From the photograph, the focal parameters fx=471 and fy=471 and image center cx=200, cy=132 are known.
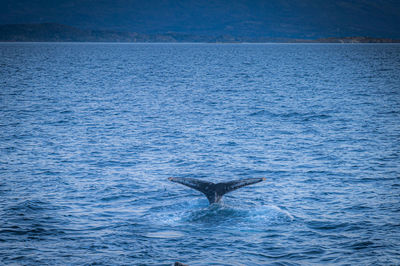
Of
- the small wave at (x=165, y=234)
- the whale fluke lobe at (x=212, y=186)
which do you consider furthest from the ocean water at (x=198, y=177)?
the whale fluke lobe at (x=212, y=186)

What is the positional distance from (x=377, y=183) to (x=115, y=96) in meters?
43.4

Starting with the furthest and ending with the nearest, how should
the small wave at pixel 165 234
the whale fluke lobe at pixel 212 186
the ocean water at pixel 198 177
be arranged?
the whale fluke lobe at pixel 212 186
the small wave at pixel 165 234
the ocean water at pixel 198 177

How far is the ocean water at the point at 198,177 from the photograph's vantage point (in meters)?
15.9

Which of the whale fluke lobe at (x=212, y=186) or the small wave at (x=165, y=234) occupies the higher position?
the whale fluke lobe at (x=212, y=186)

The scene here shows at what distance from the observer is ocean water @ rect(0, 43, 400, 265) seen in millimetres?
15914

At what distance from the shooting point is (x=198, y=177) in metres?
24.8

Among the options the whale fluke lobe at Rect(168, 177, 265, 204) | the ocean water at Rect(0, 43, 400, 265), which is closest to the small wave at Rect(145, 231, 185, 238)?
the ocean water at Rect(0, 43, 400, 265)

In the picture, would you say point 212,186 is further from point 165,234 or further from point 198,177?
point 198,177

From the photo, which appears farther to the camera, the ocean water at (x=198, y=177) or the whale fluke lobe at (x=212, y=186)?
the whale fluke lobe at (x=212, y=186)

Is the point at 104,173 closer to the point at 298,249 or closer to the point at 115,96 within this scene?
the point at 298,249

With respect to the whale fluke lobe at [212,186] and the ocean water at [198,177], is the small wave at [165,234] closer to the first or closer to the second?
the ocean water at [198,177]

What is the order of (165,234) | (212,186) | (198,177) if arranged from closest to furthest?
(165,234), (212,186), (198,177)

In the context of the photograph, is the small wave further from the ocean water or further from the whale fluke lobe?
the whale fluke lobe

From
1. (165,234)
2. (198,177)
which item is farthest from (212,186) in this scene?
(198,177)
